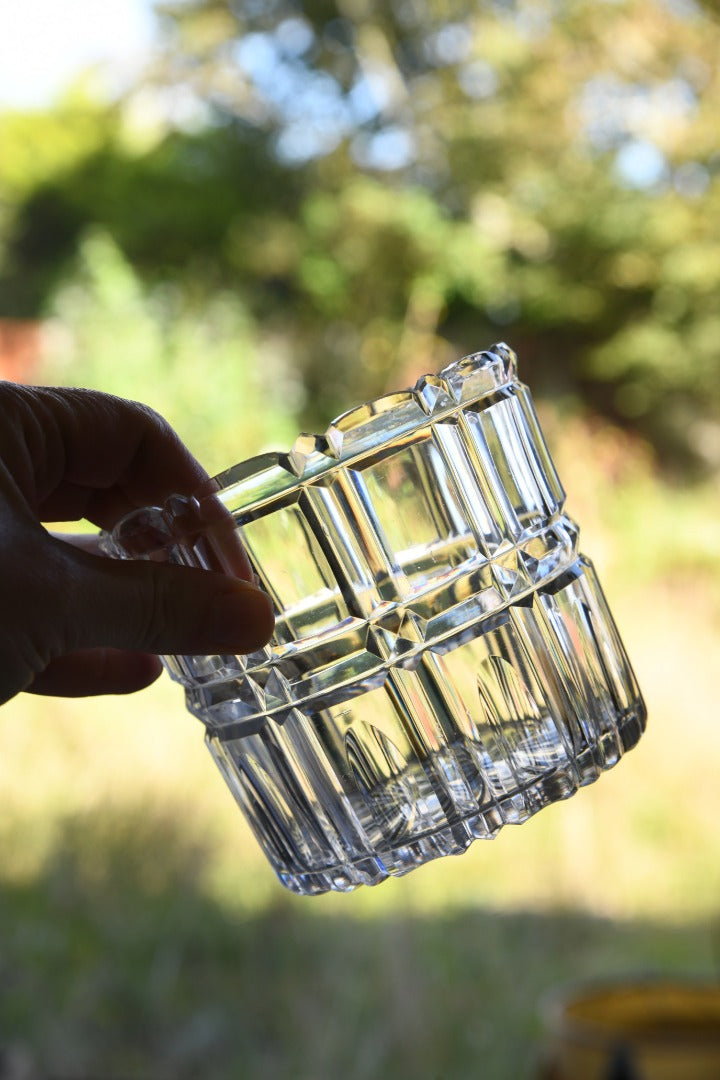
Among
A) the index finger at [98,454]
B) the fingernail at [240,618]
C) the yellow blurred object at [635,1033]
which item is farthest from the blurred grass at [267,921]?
the fingernail at [240,618]

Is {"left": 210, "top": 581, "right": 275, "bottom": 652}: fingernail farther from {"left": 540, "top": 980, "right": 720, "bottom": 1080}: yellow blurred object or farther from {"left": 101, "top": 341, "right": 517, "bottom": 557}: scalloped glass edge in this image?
{"left": 540, "top": 980, "right": 720, "bottom": 1080}: yellow blurred object

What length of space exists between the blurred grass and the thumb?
1540 mm

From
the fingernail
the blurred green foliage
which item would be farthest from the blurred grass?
the blurred green foliage

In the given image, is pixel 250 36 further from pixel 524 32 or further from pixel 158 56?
pixel 524 32

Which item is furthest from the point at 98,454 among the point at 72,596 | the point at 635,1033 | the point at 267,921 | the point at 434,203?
the point at 434,203

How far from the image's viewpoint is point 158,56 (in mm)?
5309

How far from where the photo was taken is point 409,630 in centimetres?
39

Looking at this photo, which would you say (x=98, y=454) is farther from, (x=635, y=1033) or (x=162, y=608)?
(x=635, y=1033)

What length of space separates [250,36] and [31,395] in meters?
5.50

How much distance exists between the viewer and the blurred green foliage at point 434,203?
476 cm

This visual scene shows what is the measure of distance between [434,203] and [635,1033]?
4.31 meters

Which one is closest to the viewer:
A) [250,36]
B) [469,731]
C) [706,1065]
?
[469,731]

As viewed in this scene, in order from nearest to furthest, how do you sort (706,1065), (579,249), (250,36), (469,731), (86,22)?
(469,731) → (706,1065) → (86,22) → (579,249) → (250,36)

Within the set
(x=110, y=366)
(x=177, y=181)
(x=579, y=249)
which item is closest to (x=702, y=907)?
(x=110, y=366)
